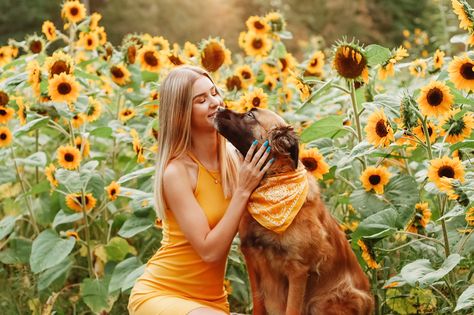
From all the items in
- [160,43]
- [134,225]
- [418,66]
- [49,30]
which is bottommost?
[134,225]

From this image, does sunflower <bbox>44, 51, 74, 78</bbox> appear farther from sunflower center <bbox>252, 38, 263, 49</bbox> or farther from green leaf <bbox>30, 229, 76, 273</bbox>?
sunflower center <bbox>252, 38, 263, 49</bbox>

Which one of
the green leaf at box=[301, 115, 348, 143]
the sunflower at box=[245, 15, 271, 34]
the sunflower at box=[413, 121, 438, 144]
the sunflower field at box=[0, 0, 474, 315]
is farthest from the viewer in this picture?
the sunflower at box=[245, 15, 271, 34]

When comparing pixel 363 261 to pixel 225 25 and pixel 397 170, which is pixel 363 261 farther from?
pixel 225 25

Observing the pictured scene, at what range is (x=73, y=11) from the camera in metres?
4.80

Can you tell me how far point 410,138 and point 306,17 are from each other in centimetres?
1589

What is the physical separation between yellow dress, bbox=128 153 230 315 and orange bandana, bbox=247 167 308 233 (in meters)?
0.30

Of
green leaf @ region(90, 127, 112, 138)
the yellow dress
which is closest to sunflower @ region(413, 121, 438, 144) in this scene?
the yellow dress

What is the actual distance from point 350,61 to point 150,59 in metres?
1.58

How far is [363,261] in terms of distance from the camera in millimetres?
3531

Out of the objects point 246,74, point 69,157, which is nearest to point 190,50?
point 246,74

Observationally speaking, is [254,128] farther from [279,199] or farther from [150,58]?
[150,58]

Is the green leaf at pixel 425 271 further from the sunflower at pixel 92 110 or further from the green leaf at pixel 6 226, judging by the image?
the green leaf at pixel 6 226

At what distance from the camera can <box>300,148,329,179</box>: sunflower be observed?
3391 mm

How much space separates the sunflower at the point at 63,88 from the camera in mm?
3760
